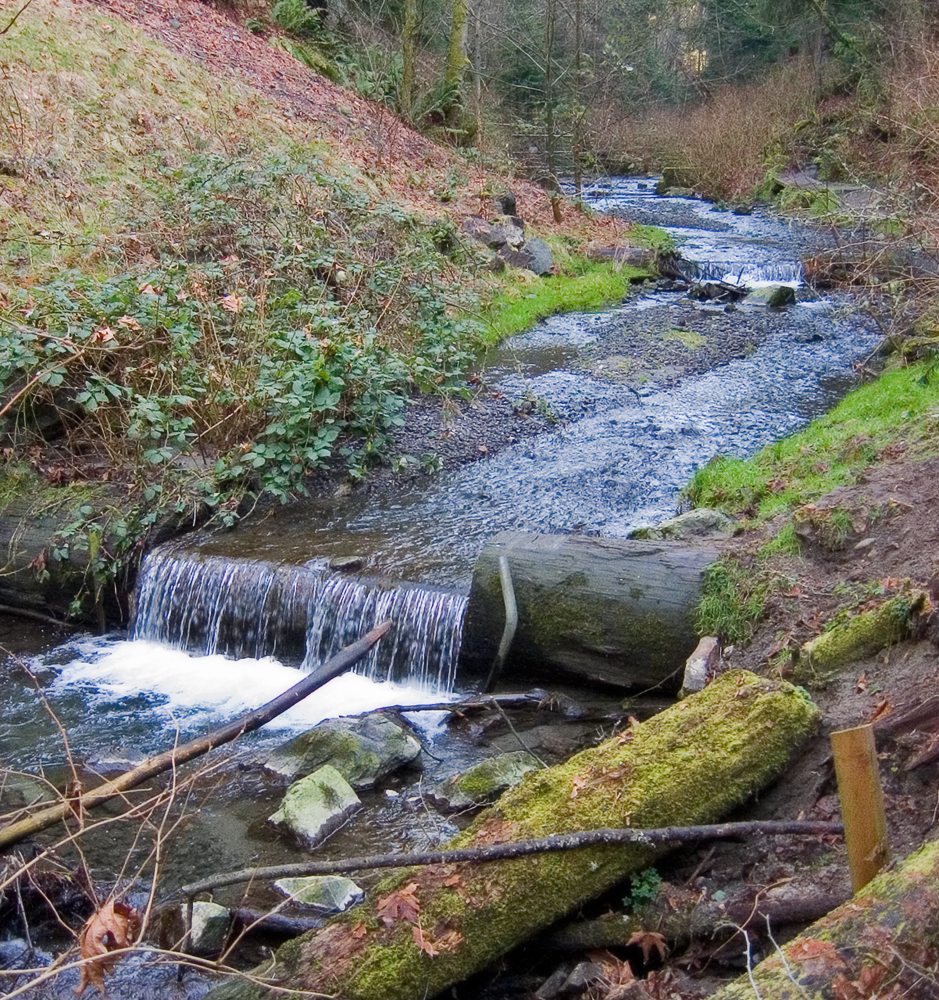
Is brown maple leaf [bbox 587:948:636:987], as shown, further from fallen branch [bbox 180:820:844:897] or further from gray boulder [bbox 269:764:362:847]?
gray boulder [bbox 269:764:362:847]

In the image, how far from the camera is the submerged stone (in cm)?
454

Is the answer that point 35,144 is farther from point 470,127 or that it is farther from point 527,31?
point 527,31

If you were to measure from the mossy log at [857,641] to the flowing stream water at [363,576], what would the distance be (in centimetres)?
254

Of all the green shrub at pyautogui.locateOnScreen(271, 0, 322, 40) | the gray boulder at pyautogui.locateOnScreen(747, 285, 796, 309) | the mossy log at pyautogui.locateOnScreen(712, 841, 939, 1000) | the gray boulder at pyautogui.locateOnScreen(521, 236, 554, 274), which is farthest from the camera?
the green shrub at pyautogui.locateOnScreen(271, 0, 322, 40)

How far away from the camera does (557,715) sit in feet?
20.3

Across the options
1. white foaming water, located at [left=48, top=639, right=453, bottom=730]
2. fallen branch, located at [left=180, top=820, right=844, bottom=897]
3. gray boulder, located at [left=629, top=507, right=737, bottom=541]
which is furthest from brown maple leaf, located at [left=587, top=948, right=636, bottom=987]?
gray boulder, located at [left=629, top=507, right=737, bottom=541]

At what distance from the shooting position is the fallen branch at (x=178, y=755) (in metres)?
4.10

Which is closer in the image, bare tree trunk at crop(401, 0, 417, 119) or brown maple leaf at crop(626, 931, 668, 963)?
brown maple leaf at crop(626, 931, 668, 963)

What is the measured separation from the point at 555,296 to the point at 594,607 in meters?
10.8

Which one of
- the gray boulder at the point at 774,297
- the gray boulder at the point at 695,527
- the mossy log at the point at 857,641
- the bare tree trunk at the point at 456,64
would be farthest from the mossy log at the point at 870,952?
the bare tree trunk at the point at 456,64

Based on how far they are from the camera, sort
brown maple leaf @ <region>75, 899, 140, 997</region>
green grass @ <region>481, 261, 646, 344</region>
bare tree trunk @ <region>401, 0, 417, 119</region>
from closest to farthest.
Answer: brown maple leaf @ <region>75, 899, 140, 997</region>, green grass @ <region>481, 261, 646, 344</region>, bare tree trunk @ <region>401, 0, 417, 119</region>

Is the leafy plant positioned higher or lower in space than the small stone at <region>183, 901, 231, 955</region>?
higher

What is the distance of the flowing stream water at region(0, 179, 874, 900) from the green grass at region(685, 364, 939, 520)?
0.55 m

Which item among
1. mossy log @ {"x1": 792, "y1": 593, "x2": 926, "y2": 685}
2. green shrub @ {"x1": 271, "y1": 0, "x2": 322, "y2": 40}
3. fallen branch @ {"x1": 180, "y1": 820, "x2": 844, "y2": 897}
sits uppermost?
green shrub @ {"x1": 271, "y1": 0, "x2": 322, "y2": 40}
